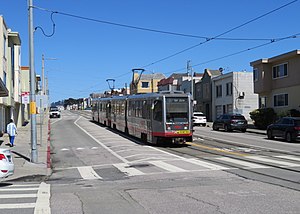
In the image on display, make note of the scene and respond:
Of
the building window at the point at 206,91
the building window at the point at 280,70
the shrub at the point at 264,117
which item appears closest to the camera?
the building window at the point at 280,70

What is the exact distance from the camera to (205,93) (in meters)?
63.9

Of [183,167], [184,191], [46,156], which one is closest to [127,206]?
[184,191]

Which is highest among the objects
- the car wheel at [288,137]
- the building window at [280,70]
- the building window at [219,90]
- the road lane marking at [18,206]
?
the building window at [280,70]

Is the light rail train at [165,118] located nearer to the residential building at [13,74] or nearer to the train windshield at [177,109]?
the train windshield at [177,109]

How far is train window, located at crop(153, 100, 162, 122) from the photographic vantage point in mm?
23547

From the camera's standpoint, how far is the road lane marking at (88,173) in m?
14.2

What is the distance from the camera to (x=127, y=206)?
8805mm

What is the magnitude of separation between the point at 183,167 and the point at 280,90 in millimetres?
27354

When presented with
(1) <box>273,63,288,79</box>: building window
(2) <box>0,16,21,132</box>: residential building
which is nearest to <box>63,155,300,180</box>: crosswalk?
(2) <box>0,16,21,132</box>: residential building

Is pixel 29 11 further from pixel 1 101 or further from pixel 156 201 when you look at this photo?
pixel 1 101

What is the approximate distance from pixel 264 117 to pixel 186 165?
25.6m

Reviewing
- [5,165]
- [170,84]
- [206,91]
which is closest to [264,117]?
[206,91]

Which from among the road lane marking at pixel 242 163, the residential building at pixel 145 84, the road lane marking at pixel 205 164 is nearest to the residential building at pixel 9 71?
the road lane marking at pixel 205 164

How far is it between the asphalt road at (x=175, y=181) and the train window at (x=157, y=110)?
77.3 inches
